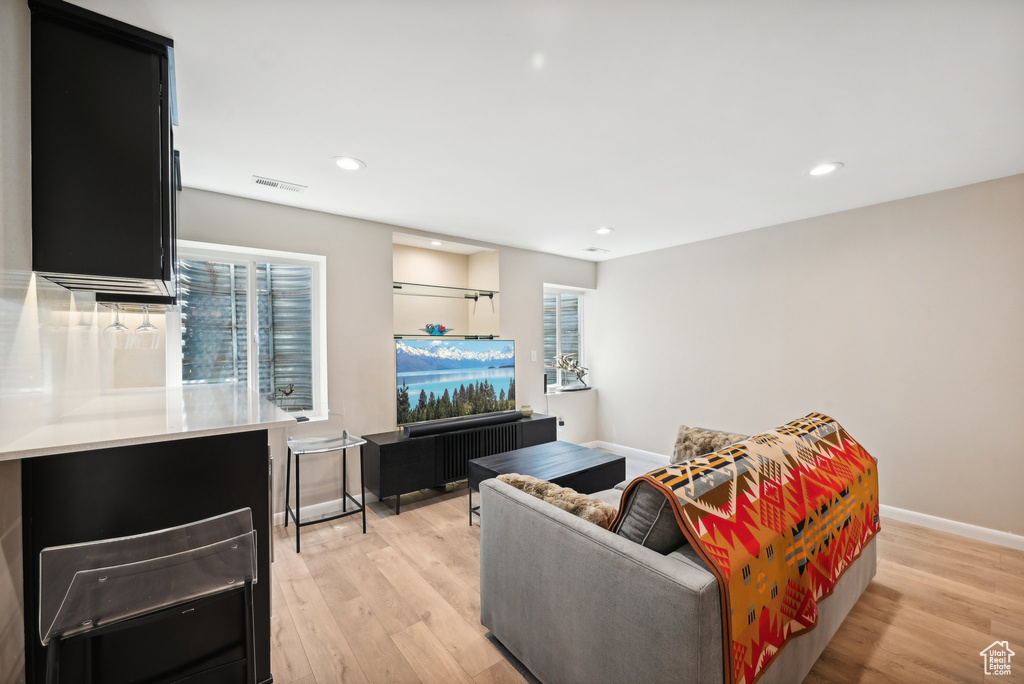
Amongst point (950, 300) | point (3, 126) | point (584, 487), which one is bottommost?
point (584, 487)

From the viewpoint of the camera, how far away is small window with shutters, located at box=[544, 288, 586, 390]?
5.30m

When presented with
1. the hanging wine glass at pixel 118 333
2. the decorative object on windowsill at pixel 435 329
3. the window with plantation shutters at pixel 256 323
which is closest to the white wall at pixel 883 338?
the decorative object on windowsill at pixel 435 329

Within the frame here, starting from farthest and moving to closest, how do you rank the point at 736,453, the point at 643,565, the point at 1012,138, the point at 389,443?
the point at 389,443
the point at 1012,138
the point at 736,453
the point at 643,565

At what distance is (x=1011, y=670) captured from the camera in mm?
1709

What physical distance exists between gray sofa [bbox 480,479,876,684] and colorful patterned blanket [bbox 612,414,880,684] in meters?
0.08

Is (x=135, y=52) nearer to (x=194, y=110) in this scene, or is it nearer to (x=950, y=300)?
(x=194, y=110)

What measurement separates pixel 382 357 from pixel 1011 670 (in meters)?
3.86

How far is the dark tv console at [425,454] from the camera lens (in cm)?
328

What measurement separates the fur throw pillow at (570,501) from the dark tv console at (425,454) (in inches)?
64.9

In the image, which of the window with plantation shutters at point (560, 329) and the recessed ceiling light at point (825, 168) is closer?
the recessed ceiling light at point (825, 168)

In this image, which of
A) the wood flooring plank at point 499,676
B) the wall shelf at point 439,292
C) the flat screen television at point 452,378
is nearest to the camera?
the wood flooring plank at point 499,676

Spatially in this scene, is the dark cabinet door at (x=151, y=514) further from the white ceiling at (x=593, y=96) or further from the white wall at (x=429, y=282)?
the white wall at (x=429, y=282)

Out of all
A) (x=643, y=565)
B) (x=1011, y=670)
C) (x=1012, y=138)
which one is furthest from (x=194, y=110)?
(x=1011, y=670)

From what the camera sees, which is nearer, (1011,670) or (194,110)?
(1011,670)
